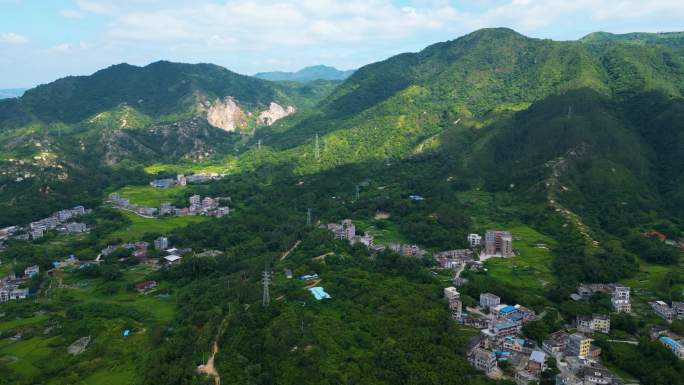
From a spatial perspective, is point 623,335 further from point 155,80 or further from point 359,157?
point 155,80

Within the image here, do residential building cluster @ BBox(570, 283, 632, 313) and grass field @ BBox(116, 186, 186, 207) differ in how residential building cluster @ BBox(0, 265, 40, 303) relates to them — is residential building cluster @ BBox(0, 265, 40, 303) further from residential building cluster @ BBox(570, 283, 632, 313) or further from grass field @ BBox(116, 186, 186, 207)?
residential building cluster @ BBox(570, 283, 632, 313)

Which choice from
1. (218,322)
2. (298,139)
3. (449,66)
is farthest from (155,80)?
(218,322)

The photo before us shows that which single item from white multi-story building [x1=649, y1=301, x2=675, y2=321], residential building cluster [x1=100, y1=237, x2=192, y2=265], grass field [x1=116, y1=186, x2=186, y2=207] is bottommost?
white multi-story building [x1=649, y1=301, x2=675, y2=321]

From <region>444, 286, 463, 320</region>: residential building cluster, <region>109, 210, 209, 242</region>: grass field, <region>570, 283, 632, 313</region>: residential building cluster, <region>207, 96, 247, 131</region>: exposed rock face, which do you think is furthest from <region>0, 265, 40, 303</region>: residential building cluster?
<region>207, 96, 247, 131</region>: exposed rock face

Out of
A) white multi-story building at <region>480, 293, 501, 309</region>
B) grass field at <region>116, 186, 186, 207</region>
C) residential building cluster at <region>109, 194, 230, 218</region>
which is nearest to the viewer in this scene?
white multi-story building at <region>480, 293, 501, 309</region>

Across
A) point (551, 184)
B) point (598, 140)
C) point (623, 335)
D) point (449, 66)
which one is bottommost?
point (623, 335)

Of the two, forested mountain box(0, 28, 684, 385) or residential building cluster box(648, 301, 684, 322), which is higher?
forested mountain box(0, 28, 684, 385)

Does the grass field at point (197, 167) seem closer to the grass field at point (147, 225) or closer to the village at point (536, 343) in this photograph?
the grass field at point (147, 225)
